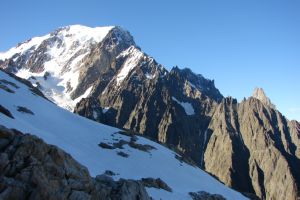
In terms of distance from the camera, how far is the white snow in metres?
51.0

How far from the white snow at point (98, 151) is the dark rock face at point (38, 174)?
16.5 m

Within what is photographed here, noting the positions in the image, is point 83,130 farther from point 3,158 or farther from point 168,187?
point 3,158

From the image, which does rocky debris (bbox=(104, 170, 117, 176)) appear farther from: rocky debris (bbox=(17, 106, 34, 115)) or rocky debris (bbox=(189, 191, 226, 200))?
rocky debris (bbox=(17, 106, 34, 115))

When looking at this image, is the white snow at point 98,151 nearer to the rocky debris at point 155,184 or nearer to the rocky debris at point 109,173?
the rocky debris at point 109,173

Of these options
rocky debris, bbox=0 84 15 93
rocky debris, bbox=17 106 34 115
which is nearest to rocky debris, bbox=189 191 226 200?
rocky debris, bbox=17 106 34 115

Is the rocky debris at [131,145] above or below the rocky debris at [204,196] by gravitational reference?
above

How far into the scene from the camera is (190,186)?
55719 millimetres

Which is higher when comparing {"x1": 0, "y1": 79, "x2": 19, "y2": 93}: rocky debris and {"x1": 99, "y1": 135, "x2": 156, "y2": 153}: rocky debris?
{"x1": 0, "y1": 79, "x2": 19, "y2": 93}: rocky debris

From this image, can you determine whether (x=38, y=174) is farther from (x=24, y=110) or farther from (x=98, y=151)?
(x=24, y=110)

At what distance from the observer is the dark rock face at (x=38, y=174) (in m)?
22.1

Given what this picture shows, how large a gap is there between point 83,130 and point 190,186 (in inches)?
895

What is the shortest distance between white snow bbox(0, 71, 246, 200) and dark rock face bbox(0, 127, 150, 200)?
1654 centimetres

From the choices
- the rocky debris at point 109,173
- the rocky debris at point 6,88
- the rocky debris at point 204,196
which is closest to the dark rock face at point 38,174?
the rocky debris at point 109,173

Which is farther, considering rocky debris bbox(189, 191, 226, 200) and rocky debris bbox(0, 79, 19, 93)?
rocky debris bbox(0, 79, 19, 93)
